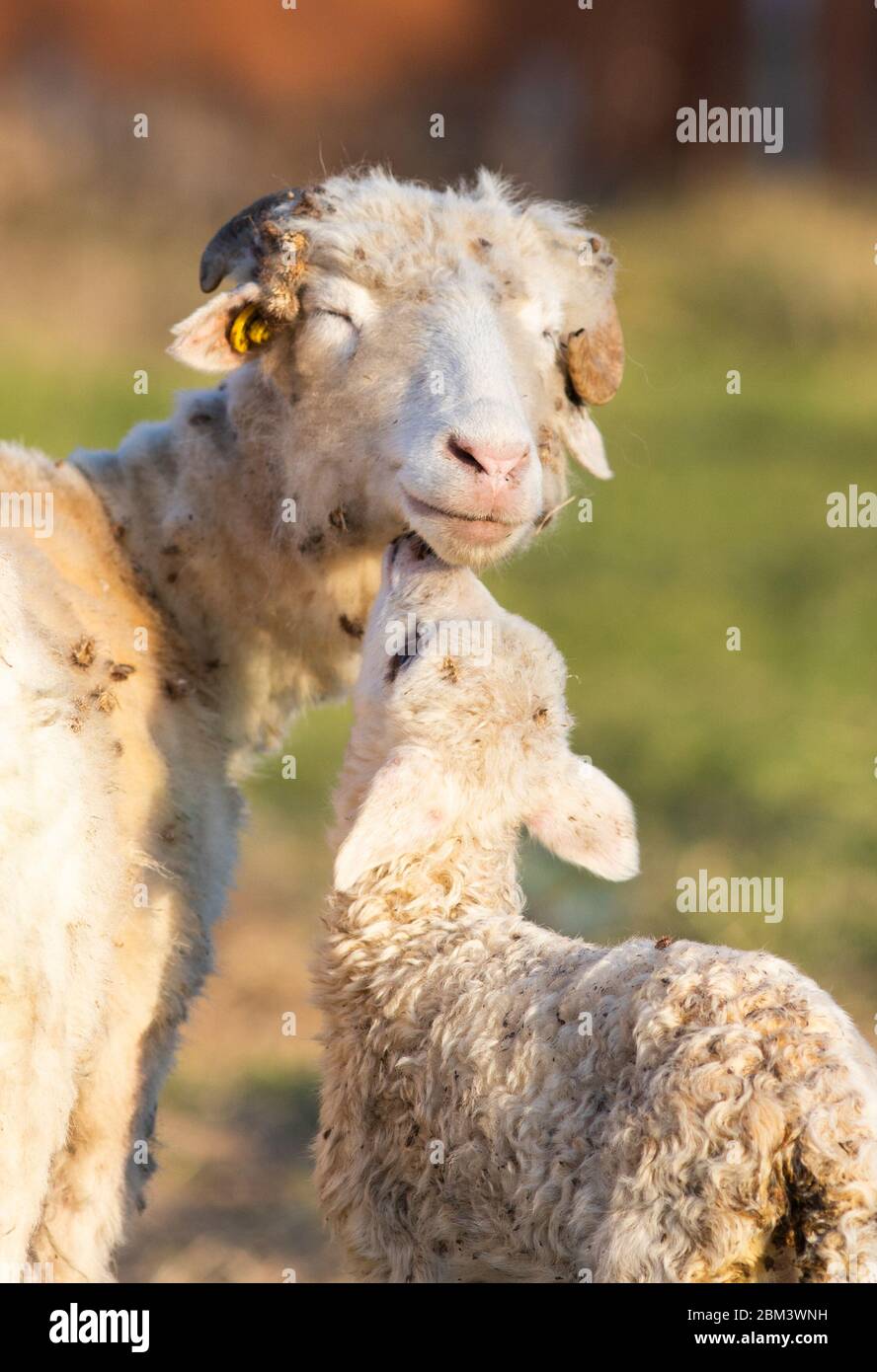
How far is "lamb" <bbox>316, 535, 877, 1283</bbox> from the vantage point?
339 cm

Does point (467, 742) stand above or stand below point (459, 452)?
below

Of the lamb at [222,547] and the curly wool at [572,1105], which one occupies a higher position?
the lamb at [222,547]

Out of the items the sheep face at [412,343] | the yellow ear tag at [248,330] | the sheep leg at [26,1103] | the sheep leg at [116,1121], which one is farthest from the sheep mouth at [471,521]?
the sheep leg at [26,1103]

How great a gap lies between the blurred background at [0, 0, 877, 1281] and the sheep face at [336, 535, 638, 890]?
273 cm

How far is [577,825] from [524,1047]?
0.75 metres

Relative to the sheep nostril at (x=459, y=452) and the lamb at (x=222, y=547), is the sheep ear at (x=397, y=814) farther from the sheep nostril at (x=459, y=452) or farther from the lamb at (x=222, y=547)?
the sheep nostril at (x=459, y=452)

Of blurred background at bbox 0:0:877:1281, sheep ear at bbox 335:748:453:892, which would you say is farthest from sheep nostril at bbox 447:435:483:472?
blurred background at bbox 0:0:877:1281

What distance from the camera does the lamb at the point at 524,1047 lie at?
134 inches

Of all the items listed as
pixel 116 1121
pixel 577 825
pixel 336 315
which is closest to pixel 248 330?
pixel 336 315

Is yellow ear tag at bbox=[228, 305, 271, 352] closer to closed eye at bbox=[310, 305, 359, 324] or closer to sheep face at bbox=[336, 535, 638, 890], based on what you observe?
closed eye at bbox=[310, 305, 359, 324]

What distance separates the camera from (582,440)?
5402 millimetres

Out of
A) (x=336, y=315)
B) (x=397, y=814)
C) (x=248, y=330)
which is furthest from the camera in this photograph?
(x=248, y=330)

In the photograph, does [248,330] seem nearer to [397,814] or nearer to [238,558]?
[238,558]

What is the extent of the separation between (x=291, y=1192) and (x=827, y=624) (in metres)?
9.37
